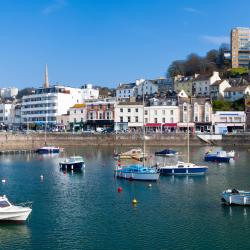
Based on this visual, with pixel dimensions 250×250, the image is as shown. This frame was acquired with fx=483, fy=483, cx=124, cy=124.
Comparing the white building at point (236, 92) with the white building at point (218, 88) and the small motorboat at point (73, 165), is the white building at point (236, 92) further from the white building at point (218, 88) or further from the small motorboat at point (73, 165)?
the small motorboat at point (73, 165)

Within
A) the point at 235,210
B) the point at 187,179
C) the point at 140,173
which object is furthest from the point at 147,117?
the point at 235,210

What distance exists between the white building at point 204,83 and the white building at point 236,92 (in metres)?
5.23

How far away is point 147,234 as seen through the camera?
25031 mm

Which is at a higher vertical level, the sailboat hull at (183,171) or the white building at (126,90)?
the white building at (126,90)

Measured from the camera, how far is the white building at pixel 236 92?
101 metres

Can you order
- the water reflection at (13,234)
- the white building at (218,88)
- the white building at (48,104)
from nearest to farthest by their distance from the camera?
the water reflection at (13,234)
the white building at (218,88)
the white building at (48,104)

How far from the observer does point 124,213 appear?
29688 millimetres

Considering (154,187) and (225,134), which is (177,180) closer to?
(154,187)

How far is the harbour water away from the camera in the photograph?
78.6 ft

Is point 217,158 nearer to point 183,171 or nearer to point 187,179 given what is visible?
point 183,171

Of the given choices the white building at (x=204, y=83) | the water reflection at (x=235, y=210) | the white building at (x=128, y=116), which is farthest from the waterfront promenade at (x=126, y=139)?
the water reflection at (x=235, y=210)

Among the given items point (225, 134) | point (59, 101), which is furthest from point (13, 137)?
point (225, 134)

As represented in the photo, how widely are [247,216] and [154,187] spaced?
11.5 metres

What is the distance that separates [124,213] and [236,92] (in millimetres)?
77630
